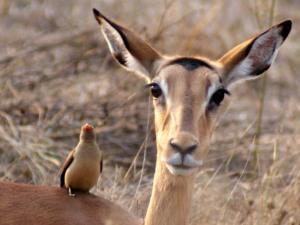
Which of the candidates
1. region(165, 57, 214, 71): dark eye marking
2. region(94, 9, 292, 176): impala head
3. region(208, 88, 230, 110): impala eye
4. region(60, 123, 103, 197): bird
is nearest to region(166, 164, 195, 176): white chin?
region(94, 9, 292, 176): impala head

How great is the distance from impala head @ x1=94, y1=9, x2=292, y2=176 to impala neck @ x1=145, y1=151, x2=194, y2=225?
9cm

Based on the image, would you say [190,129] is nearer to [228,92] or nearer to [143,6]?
[228,92]

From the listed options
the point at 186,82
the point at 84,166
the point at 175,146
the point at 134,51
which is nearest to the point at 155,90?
the point at 186,82

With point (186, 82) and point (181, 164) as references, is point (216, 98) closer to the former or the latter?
point (186, 82)

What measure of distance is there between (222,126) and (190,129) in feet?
15.9

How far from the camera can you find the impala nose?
567 cm

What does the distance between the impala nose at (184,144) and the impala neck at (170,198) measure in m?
0.30


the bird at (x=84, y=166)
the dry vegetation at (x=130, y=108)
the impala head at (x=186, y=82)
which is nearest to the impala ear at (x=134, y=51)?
the impala head at (x=186, y=82)

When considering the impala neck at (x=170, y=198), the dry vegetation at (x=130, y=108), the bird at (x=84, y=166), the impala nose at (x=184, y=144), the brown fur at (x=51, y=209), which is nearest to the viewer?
the impala nose at (x=184, y=144)

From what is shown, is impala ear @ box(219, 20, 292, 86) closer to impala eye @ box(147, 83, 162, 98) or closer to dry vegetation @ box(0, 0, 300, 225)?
impala eye @ box(147, 83, 162, 98)

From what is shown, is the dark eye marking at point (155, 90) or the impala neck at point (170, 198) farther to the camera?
the dark eye marking at point (155, 90)

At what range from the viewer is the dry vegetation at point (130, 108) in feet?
26.0

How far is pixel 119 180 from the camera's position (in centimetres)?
824

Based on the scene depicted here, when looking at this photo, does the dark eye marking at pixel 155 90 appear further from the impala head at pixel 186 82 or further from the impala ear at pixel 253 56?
→ the impala ear at pixel 253 56
